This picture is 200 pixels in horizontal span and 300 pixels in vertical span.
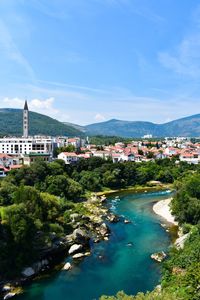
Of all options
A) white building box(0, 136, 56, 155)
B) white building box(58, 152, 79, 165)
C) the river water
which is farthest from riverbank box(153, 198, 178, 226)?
white building box(0, 136, 56, 155)

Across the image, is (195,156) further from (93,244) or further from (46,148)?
(93,244)

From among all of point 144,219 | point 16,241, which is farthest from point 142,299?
point 144,219

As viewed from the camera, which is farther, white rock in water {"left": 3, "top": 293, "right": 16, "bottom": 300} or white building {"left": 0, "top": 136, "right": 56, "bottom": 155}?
white building {"left": 0, "top": 136, "right": 56, "bottom": 155}

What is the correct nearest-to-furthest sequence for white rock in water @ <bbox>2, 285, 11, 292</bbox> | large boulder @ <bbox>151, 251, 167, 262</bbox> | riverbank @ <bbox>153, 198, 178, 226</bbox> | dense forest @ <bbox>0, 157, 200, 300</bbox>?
dense forest @ <bbox>0, 157, 200, 300</bbox>, white rock in water @ <bbox>2, 285, 11, 292</bbox>, large boulder @ <bbox>151, 251, 167, 262</bbox>, riverbank @ <bbox>153, 198, 178, 226</bbox>

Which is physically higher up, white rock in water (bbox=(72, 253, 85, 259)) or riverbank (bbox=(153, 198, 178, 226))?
riverbank (bbox=(153, 198, 178, 226))

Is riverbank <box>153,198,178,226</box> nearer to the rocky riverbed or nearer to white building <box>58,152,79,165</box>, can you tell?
the rocky riverbed

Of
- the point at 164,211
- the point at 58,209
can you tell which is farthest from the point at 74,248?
the point at 164,211
